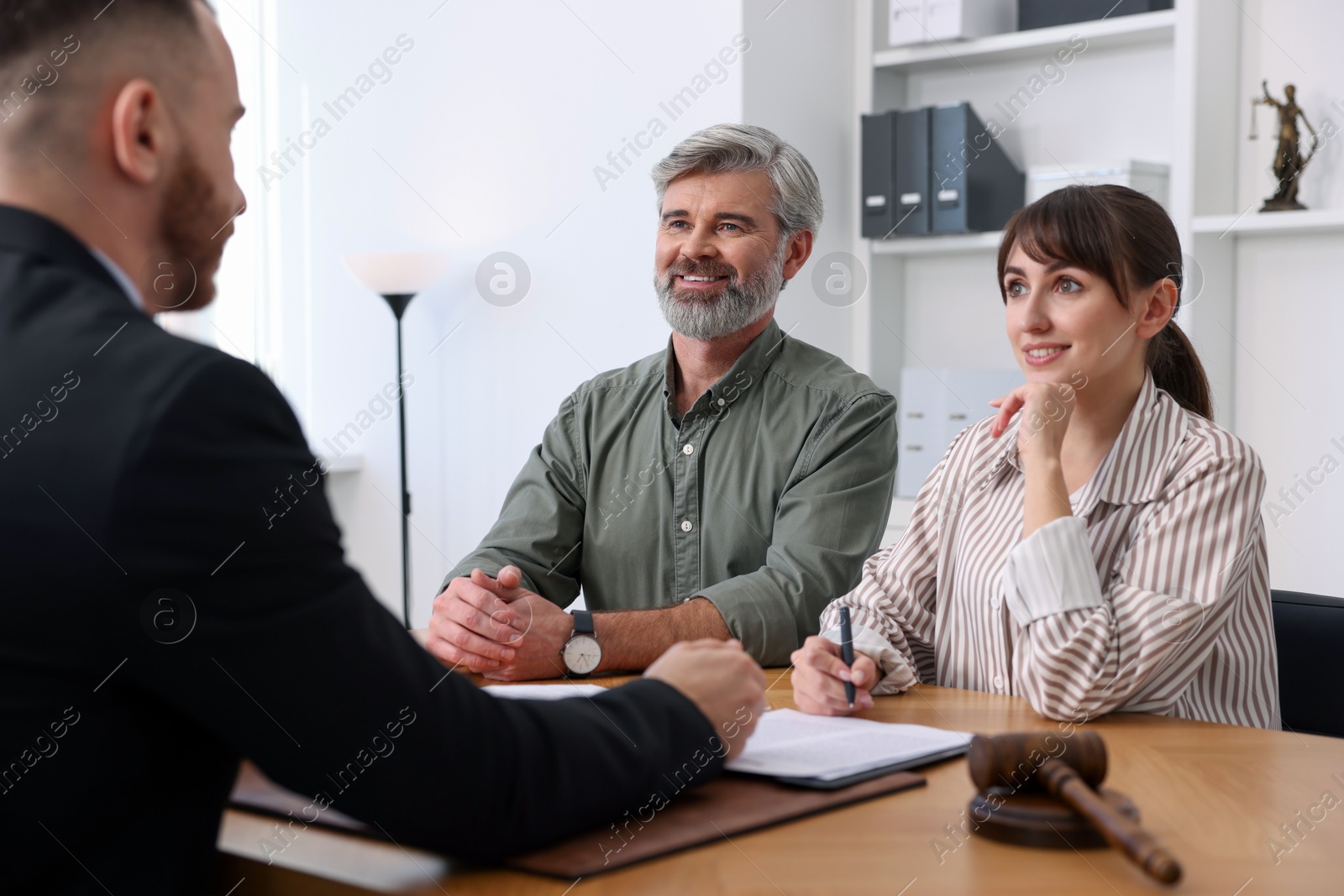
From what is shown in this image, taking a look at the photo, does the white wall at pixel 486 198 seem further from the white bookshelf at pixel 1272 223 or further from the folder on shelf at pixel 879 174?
the white bookshelf at pixel 1272 223

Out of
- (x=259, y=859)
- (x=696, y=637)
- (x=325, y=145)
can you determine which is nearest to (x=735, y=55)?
(x=325, y=145)

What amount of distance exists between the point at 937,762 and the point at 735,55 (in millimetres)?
2561

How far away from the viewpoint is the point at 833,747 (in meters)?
1.22

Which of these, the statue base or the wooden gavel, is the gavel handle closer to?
the wooden gavel

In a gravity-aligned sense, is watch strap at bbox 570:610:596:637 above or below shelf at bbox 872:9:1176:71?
below

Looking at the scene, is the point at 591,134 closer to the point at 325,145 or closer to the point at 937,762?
the point at 325,145

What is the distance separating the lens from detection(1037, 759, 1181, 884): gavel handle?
2.77ft

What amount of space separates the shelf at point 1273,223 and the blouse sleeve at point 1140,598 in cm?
177

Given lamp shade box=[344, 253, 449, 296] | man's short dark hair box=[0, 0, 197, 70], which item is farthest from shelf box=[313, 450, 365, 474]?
man's short dark hair box=[0, 0, 197, 70]

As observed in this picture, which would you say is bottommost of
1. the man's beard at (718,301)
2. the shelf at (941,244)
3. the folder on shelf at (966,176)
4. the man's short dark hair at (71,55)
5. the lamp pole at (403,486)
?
the lamp pole at (403,486)

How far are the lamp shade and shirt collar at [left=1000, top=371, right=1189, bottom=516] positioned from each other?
8.87ft

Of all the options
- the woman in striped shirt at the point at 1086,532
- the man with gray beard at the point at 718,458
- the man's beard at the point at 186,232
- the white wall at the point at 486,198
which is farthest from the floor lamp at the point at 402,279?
the man's beard at the point at 186,232

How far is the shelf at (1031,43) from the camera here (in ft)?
10.7

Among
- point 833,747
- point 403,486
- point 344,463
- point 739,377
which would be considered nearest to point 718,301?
point 739,377
